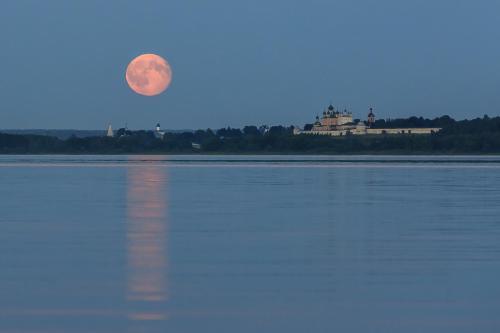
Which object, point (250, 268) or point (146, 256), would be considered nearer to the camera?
point (250, 268)

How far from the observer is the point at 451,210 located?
2356cm

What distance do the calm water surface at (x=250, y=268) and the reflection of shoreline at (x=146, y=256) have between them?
0.09 ft

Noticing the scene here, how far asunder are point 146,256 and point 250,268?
2.09 metres

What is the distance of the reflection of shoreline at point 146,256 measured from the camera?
10.7 meters

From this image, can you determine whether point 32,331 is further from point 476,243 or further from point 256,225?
point 256,225

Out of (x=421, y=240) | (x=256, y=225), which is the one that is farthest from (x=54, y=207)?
(x=421, y=240)

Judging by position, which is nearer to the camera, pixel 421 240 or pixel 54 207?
pixel 421 240

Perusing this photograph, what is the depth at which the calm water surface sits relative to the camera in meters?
9.68

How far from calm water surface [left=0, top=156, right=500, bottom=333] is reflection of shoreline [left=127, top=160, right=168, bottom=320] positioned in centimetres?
3

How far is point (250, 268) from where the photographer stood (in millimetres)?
13234

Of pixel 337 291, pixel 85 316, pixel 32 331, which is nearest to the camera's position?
pixel 32 331

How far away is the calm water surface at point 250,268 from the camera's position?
968 cm

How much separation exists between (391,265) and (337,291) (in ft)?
7.71

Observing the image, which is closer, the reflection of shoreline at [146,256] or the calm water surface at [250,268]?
the calm water surface at [250,268]
